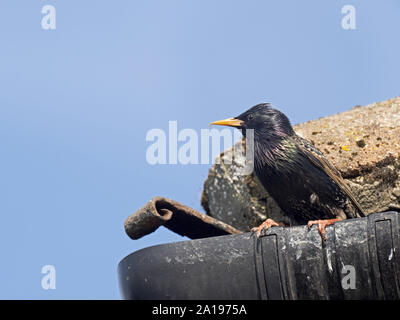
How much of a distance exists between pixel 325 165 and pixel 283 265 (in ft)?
5.40

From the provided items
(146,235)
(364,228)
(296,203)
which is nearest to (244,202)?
(296,203)

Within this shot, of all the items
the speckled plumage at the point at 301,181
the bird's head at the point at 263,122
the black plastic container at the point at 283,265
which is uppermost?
the bird's head at the point at 263,122

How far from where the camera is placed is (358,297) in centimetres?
355

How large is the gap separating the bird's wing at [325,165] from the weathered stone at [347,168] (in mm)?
370

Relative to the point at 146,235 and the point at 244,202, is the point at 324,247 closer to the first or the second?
the point at 146,235

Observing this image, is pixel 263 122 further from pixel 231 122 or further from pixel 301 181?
pixel 301 181

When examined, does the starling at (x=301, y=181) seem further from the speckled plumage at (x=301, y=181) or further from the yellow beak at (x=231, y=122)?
the yellow beak at (x=231, y=122)

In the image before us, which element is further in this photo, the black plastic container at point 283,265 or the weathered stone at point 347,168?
the weathered stone at point 347,168

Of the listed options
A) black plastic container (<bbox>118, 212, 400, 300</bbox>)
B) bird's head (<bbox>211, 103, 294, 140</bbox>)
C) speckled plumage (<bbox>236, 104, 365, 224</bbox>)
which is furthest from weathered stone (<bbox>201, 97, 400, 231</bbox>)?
black plastic container (<bbox>118, 212, 400, 300</bbox>)

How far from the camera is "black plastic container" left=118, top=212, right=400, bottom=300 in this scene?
3.54m

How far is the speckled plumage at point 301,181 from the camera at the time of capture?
5.07 m

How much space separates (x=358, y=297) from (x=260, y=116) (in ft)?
7.14

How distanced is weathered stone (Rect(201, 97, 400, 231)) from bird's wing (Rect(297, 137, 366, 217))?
37 centimetres

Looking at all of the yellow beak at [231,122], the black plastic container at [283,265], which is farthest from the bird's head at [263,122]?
the black plastic container at [283,265]
